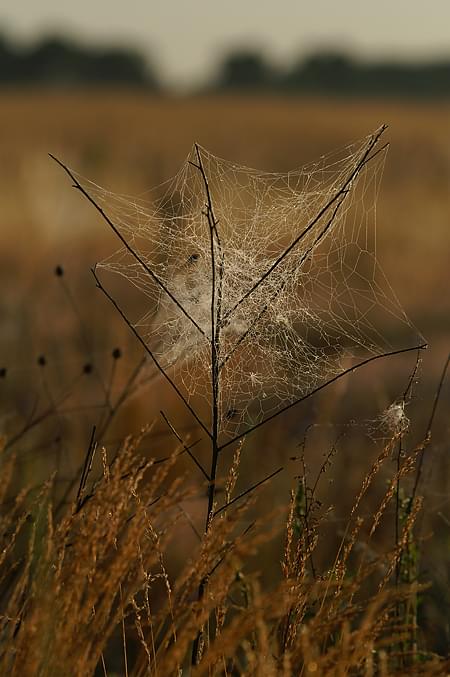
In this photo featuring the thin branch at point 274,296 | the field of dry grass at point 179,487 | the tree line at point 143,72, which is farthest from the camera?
the tree line at point 143,72

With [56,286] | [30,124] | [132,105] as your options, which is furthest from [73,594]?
[132,105]

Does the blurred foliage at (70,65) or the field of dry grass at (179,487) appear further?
the blurred foliage at (70,65)

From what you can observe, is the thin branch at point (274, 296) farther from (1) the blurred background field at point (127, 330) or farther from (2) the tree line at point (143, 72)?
(2) the tree line at point (143, 72)

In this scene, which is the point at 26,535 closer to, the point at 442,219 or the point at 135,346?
the point at 135,346

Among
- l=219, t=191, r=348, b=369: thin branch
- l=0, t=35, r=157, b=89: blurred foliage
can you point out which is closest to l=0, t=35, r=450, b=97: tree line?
l=0, t=35, r=157, b=89: blurred foliage

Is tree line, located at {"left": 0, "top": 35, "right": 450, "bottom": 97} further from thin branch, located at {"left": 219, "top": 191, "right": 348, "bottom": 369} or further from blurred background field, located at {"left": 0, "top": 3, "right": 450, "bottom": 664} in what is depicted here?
thin branch, located at {"left": 219, "top": 191, "right": 348, "bottom": 369}

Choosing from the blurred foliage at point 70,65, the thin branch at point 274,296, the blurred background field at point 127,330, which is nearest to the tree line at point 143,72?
the blurred foliage at point 70,65
